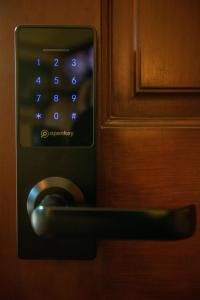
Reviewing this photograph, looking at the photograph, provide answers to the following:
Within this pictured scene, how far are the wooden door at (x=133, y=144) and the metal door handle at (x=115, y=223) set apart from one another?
0.07 metres

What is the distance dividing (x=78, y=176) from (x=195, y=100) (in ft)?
0.44

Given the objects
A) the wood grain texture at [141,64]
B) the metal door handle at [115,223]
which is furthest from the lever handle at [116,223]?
the wood grain texture at [141,64]

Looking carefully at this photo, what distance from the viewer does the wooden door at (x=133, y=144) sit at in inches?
12.8

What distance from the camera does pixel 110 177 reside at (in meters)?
0.33

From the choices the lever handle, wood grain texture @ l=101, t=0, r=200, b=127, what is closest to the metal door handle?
the lever handle

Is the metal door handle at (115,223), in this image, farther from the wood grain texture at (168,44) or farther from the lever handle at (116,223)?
the wood grain texture at (168,44)

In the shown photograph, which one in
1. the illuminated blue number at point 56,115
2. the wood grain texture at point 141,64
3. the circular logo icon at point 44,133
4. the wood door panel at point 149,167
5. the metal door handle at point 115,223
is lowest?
the metal door handle at point 115,223

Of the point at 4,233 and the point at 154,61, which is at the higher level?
the point at 154,61

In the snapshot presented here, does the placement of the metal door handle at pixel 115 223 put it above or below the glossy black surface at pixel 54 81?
below

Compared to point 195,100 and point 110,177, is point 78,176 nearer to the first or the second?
point 110,177

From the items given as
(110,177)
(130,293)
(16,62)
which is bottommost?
(130,293)

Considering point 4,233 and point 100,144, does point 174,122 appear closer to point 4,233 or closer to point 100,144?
point 100,144

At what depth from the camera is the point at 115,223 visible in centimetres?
25

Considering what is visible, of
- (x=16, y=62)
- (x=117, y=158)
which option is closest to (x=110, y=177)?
(x=117, y=158)
